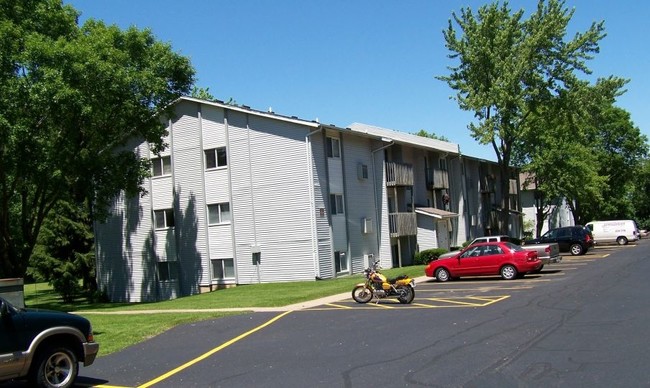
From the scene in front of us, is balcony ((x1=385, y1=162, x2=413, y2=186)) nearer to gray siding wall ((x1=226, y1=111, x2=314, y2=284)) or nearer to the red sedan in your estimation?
gray siding wall ((x1=226, y1=111, x2=314, y2=284))

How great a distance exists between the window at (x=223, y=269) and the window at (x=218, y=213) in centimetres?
206

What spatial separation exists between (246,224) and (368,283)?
14.3 metres

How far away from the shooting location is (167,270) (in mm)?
35344

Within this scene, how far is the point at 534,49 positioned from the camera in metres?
40.7

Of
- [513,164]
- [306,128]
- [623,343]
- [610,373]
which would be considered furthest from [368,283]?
[513,164]

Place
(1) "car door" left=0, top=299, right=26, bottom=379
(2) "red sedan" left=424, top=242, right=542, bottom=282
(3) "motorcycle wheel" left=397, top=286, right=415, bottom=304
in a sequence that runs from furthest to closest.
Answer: (2) "red sedan" left=424, top=242, right=542, bottom=282, (3) "motorcycle wheel" left=397, top=286, right=415, bottom=304, (1) "car door" left=0, top=299, right=26, bottom=379

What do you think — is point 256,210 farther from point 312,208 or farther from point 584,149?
point 584,149

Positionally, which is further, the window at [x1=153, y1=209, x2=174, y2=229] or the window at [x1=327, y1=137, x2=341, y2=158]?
the window at [x1=153, y1=209, x2=174, y2=229]

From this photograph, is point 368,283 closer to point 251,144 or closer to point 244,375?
point 244,375

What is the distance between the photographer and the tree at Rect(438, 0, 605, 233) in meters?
40.5

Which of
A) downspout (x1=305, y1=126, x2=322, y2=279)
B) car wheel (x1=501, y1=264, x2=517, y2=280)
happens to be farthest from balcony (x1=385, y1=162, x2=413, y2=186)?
car wheel (x1=501, y1=264, x2=517, y2=280)

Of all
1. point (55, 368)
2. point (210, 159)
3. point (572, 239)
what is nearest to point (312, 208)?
point (210, 159)

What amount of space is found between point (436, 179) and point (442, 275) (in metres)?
17.2

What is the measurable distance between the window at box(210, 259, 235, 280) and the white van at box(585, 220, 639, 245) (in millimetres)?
29513
